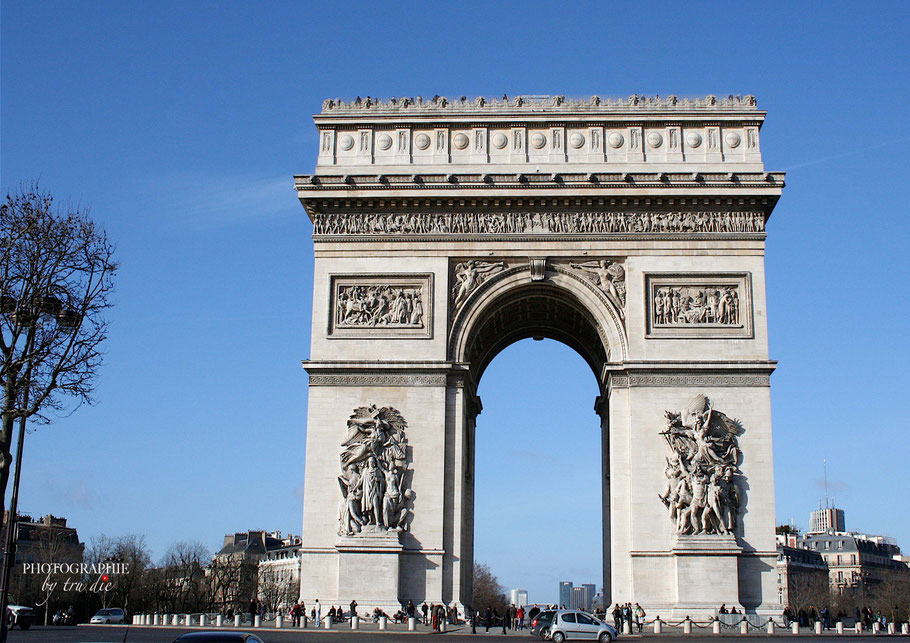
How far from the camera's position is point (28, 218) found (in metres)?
19.8

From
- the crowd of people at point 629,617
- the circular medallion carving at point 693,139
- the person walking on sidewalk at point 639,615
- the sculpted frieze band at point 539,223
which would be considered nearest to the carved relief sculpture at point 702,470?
the person walking on sidewalk at point 639,615

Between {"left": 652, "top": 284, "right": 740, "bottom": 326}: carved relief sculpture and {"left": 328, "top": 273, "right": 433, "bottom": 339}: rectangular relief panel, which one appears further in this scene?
{"left": 328, "top": 273, "right": 433, "bottom": 339}: rectangular relief panel

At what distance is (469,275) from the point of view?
33.8m

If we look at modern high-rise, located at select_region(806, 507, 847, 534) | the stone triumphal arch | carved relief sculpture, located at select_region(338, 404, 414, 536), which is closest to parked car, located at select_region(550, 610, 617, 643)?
the stone triumphal arch

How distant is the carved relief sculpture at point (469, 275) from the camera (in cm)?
3366

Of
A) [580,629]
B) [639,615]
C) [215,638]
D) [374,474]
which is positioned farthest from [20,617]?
[215,638]

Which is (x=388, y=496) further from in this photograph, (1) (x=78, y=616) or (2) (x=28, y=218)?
(1) (x=78, y=616)

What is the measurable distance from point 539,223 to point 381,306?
5.72 m

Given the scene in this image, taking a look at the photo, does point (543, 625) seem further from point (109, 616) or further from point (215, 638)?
point (109, 616)

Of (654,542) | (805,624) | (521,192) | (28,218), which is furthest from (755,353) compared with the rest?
(28,218)

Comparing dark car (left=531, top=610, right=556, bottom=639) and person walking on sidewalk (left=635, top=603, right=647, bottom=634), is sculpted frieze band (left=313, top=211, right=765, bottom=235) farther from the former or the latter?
dark car (left=531, top=610, right=556, bottom=639)

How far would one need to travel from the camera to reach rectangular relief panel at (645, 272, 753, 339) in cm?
3288

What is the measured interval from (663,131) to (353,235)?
10.6 metres

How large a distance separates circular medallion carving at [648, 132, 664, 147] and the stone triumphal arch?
0.15ft
